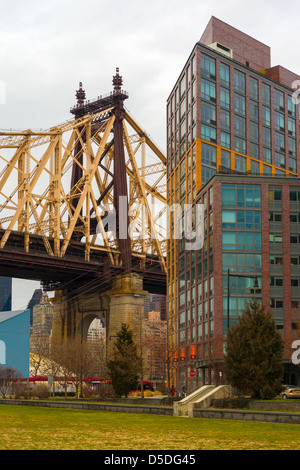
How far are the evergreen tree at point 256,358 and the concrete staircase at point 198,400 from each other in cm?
97

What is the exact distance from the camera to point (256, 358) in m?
43.3

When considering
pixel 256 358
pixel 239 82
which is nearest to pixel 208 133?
pixel 239 82

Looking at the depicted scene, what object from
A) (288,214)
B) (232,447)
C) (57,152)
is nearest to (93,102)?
(57,152)

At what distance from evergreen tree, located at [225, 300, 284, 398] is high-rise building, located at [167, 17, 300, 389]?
1675cm

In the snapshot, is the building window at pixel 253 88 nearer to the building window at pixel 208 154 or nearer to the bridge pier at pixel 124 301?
the building window at pixel 208 154

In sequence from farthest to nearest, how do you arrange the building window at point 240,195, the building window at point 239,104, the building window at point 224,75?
the building window at point 239,104 < the building window at point 224,75 < the building window at point 240,195

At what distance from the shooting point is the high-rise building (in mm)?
83750

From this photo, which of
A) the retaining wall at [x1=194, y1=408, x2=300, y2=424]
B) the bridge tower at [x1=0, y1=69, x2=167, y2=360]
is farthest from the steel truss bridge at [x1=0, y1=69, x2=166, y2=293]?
the retaining wall at [x1=194, y1=408, x2=300, y2=424]

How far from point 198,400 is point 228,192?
151ft

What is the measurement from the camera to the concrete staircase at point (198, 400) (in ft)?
135

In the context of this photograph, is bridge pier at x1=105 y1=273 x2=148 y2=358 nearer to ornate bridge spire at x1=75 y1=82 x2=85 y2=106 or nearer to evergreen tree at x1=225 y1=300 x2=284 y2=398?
ornate bridge spire at x1=75 y1=82 x2=85 y2=106

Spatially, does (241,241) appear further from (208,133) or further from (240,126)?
(240,126)

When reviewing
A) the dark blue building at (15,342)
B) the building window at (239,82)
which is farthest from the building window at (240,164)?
the dark blue building at (15,342)

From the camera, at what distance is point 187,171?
344ft
